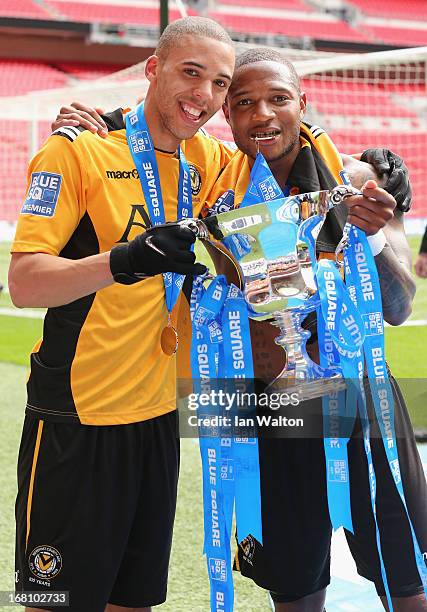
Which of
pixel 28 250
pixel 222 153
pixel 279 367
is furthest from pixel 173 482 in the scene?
pixel 222 153

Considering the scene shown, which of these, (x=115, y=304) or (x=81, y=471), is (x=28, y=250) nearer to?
(x=115, y=304)

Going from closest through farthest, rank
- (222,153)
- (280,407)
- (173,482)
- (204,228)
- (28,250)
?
1. (204,228)
2. (28,250)
3. (280,407)
4. (173,482)
5. (222,153)

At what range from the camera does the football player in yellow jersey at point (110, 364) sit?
1.83 meters

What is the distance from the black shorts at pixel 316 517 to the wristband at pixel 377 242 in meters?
0.42

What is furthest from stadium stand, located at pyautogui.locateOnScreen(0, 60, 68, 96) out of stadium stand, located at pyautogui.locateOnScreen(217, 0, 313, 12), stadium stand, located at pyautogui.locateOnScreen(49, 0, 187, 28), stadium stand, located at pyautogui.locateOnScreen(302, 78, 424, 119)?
stadium stand, located at pyautogui.locateOnScreen(302, 78, 424, 119)

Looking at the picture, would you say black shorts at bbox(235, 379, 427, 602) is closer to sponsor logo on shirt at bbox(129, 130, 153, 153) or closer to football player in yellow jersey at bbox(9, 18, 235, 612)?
football player in yellow jersey at bbox(9, 18, 235, 612)

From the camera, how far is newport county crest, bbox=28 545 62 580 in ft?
6.30

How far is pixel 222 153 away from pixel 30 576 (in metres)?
1.12

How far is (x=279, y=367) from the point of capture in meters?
1.96

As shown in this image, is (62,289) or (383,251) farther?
(383,251)

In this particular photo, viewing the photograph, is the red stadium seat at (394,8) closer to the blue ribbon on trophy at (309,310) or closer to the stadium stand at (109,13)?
the stadium stand at (109,13)

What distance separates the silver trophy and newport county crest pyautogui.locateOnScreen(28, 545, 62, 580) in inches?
28.3

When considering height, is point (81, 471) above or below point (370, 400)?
below

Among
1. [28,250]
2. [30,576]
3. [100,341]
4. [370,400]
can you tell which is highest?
[28,250]
